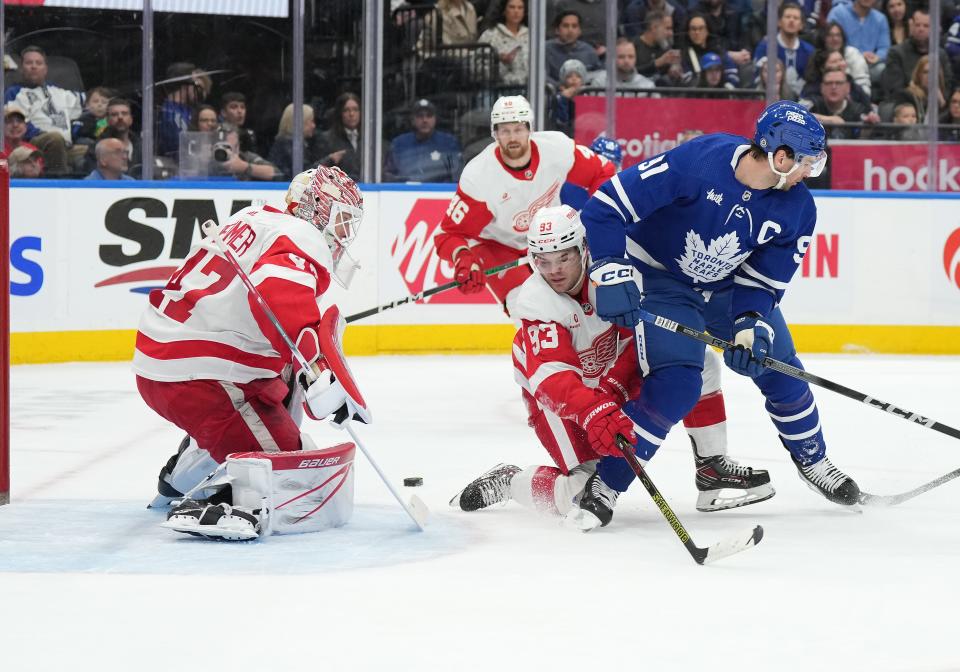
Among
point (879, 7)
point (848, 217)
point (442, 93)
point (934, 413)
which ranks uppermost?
point (879, 7)

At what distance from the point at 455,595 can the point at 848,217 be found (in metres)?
5.34

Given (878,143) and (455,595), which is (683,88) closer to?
(878,143)

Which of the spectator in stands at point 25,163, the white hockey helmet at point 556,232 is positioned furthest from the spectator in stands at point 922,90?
the white hockey helmet at point 556,232

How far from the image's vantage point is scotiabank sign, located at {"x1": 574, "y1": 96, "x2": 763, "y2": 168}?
7.67 meters

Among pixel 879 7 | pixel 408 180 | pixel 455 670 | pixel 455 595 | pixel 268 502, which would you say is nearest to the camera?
pixel 455 670

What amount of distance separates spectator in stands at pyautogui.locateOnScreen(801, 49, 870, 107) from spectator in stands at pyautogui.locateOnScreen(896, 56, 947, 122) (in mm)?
240

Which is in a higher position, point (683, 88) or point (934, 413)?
point (683, 88)

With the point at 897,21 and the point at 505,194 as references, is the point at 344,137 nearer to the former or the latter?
the point at 505,194

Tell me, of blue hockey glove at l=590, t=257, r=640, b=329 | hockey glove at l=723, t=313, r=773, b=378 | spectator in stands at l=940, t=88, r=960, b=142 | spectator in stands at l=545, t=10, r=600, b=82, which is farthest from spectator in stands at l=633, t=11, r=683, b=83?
blue hockey glove at l=590, t=257, r=640, b=329

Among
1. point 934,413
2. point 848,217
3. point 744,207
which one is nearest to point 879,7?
point 848,217

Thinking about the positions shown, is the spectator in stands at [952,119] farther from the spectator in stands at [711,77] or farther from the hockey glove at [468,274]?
the hockey glove at [468,274]

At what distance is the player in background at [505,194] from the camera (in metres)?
5.26

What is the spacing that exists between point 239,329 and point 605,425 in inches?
33.2

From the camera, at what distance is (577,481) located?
11.2 feet
